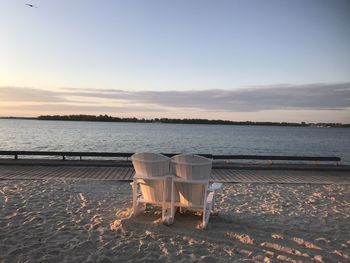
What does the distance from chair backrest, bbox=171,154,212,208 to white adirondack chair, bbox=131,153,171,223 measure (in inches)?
7.6

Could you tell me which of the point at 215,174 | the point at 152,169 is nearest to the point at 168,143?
the point at 215,174

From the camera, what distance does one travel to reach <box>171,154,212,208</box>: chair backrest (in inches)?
237

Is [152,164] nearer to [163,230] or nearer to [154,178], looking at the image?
[154,178]

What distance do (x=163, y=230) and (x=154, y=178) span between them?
0.89m

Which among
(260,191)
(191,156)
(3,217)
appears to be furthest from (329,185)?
(3,217)

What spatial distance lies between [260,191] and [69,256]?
6.05m

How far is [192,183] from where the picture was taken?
611 cm

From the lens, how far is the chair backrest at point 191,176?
19.8 ft

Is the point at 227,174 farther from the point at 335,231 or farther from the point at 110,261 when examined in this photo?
the point at 110,261

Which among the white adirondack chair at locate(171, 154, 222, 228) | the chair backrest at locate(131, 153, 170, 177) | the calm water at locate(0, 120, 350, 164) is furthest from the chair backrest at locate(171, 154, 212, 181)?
the calm water at locate(0, 120, 350, 164)

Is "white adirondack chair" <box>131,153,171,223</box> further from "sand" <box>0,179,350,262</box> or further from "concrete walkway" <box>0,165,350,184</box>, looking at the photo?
"concrete walkway" <box>0,165,350,184</box>

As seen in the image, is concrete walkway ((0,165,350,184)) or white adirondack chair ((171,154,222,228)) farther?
concrete walkway ((0,165,350,184))

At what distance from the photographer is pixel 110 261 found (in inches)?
180

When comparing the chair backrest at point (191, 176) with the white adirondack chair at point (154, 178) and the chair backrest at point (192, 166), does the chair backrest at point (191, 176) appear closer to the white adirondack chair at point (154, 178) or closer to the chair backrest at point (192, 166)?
the chair backrest at point (192, 166)
